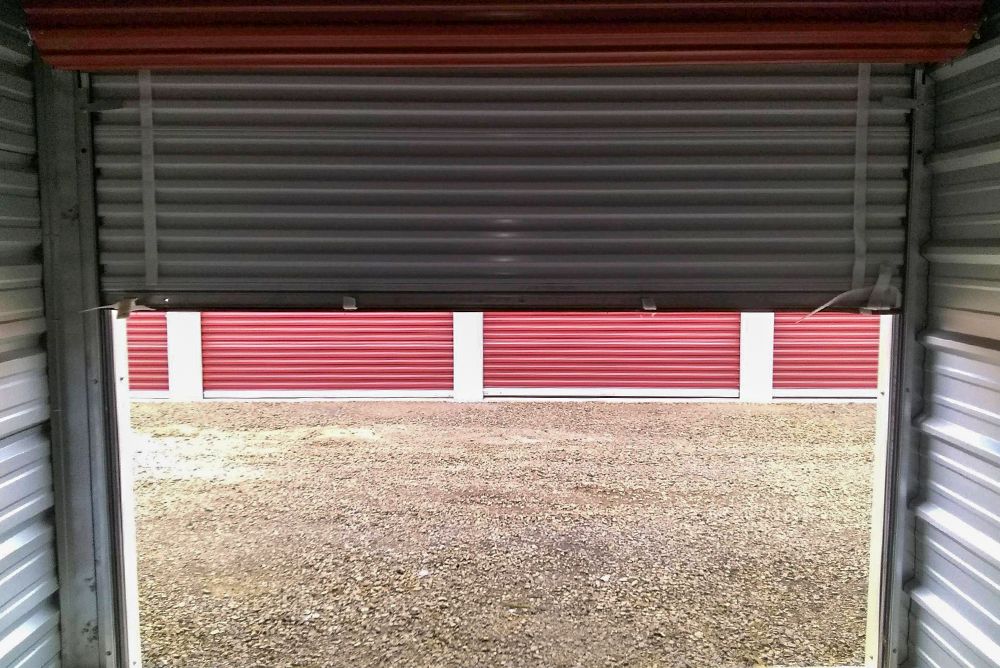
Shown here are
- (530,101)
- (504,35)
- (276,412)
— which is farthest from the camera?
(276,412)

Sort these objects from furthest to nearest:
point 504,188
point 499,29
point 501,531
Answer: point 501,531
point 504,188
point 499,29

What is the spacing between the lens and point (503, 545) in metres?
3.92

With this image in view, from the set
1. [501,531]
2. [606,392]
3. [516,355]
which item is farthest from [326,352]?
[501,531]

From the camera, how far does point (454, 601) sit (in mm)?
3328

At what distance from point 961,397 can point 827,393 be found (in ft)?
23.2

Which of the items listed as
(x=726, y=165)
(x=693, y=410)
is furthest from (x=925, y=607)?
(x=693, y=410)

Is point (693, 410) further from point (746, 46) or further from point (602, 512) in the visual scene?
point (746, 46)

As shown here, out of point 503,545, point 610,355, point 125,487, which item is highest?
point 125,487

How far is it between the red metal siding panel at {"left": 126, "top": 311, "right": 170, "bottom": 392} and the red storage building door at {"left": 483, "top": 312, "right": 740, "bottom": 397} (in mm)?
4433

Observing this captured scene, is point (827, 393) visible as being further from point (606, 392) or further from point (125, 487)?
point (125, 487)

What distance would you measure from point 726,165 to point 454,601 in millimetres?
2605

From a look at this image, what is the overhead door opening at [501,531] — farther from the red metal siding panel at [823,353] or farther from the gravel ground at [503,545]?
the red metal siding panel at [823,353]

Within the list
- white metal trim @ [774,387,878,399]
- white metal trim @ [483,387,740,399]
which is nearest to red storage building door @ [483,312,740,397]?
white metal trim @ [483,387,740,399]

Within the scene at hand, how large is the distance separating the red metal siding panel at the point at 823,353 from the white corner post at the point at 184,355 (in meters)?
7.94
